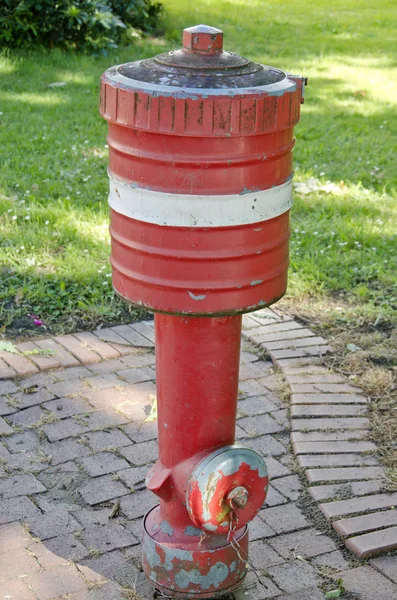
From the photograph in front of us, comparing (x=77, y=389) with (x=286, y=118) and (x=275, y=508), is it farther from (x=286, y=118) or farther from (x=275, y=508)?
(x=286, y=118)

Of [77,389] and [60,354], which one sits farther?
[60,354]

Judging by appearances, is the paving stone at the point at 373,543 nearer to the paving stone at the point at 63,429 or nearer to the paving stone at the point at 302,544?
the paving stone at the point at 302,544

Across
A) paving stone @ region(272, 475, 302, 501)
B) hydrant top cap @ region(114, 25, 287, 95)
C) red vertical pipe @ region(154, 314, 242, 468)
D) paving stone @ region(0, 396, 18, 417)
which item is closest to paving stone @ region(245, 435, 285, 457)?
paving stone @ region(272, 475, 302, 501)

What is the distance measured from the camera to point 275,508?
2.76m

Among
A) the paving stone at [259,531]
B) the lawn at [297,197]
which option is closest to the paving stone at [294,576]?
the paving stone at [259,531]

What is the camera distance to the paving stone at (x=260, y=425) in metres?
3.15

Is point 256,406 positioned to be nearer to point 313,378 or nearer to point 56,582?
point 313,378

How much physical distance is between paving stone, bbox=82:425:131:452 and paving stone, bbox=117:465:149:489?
15cm

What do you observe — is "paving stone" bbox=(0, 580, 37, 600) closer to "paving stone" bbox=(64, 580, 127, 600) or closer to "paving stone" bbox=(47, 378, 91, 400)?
"paving stone" bbox=(64, 580, 127, 600)

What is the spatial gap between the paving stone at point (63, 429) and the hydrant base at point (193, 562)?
817 millimetres

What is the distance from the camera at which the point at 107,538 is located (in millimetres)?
2596

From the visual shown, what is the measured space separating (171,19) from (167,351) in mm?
7567

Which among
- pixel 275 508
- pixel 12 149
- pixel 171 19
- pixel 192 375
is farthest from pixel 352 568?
pixel 171 19

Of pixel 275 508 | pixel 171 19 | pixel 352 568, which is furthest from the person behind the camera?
pixel 171 19
